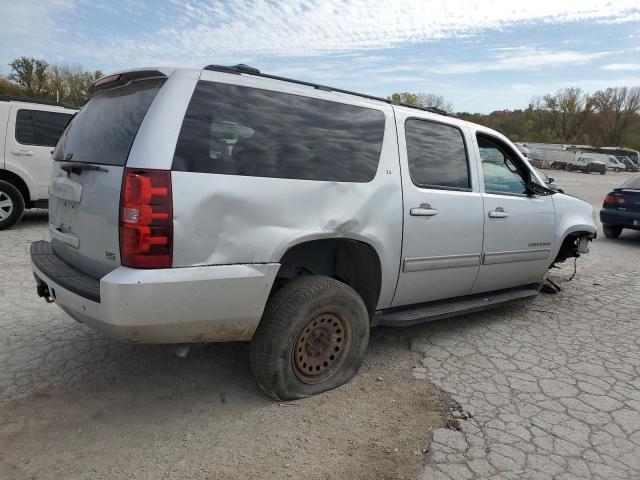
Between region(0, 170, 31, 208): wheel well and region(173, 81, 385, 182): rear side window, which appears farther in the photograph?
region(0, 170, 31, 208): wheel well

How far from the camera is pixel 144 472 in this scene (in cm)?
246

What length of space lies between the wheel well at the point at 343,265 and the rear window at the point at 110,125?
120cm

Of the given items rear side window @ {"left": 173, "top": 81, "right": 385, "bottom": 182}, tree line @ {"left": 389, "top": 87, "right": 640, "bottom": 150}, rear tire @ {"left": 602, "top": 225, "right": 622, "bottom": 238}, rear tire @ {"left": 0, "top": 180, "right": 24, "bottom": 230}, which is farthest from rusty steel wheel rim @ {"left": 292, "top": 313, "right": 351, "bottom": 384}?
tree line @ {"left": 389, "top": 87, "right": 640, "bottom": 150}

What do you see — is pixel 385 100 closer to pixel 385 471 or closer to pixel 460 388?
pixel 460 388

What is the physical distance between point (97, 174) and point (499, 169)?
3.32 meters

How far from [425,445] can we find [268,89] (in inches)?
86.6

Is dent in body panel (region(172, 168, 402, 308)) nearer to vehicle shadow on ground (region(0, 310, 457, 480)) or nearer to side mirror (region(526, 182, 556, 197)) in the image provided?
vehicle shadow on ground (region(0, 310, 457, 480))

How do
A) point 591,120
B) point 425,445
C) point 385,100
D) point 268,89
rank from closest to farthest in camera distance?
point 425,445, point 268,89, point 385,100, point 591,120

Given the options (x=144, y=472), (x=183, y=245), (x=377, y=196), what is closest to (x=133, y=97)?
(x=183, y=245)

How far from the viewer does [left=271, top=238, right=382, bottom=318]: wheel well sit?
3281 mm

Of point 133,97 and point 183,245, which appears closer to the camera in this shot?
point 183,245

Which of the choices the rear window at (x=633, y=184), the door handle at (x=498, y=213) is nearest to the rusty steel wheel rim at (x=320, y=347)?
the door handle at (x=498, y=213)

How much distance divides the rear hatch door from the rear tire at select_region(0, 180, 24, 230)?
5405 millimetres

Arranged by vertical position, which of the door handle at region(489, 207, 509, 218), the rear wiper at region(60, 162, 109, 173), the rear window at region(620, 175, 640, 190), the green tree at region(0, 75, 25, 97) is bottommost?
the door handle at region(489, 207, 509, 218)
